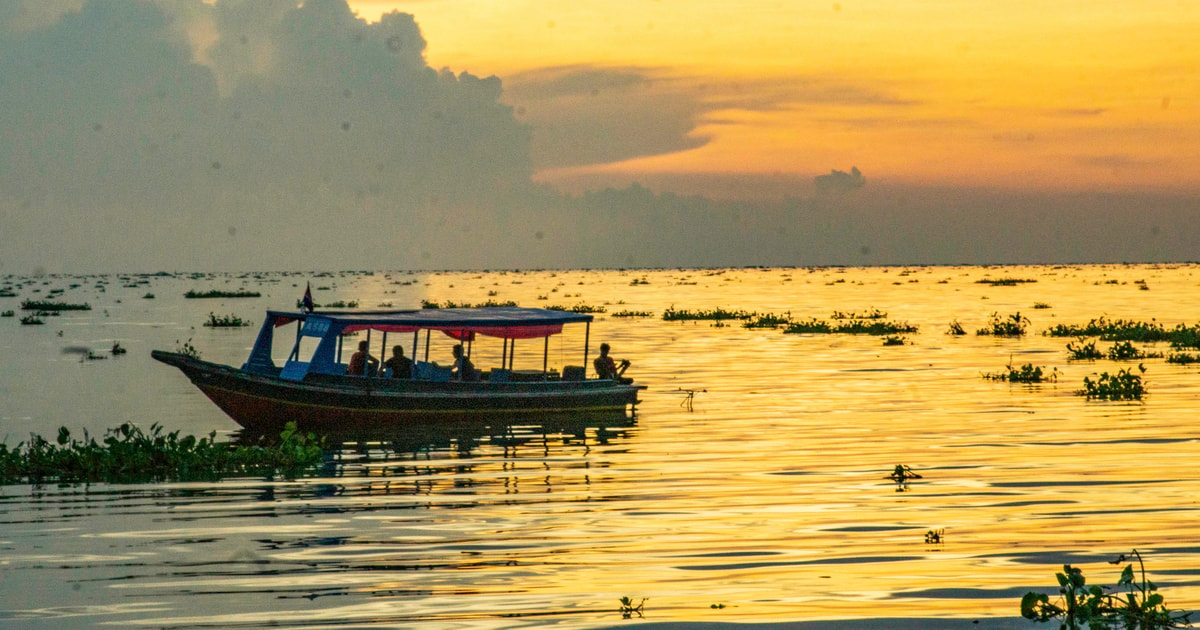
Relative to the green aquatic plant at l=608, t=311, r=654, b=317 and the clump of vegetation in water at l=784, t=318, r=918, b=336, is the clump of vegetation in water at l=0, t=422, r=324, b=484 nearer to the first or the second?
the clump of vegetation in water at l=784, t=318, r=918, b=336

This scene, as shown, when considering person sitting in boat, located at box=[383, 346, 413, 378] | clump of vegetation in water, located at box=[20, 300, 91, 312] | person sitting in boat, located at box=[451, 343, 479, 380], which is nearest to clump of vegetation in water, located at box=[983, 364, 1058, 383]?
person sitting in boat, located at box=[451, 343, 479, 380]

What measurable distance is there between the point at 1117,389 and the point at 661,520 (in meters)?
17.9

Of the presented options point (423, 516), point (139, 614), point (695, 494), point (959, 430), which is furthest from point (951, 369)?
point (139, 614)

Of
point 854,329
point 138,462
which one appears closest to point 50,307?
point 854,329

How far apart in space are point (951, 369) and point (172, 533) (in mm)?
→ 28221

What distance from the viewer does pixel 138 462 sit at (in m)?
19.8

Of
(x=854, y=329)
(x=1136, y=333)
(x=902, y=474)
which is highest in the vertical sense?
(x=854, y=329)

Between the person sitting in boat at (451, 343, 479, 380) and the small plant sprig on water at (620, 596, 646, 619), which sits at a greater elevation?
the person sitting in boat at (451, 343, 479, 380)

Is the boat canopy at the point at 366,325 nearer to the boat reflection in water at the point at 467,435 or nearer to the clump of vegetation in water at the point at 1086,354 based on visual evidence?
the boat reflection in water at the point at 467,435

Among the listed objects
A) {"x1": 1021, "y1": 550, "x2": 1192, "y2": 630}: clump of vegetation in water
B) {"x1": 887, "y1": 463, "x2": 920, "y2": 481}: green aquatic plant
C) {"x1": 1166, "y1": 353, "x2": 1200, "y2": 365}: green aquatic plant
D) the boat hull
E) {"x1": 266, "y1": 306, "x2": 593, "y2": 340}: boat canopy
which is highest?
{"x1": 1166, "y1": 353, "x2": 1200, "y2": 365}: green aquatic plant

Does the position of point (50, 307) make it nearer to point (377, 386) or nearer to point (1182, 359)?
point (377, 386)

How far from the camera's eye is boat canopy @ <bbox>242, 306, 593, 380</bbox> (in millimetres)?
25625

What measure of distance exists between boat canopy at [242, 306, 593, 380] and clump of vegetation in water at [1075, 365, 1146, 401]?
12.4 meters

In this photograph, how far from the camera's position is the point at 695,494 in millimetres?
17266
